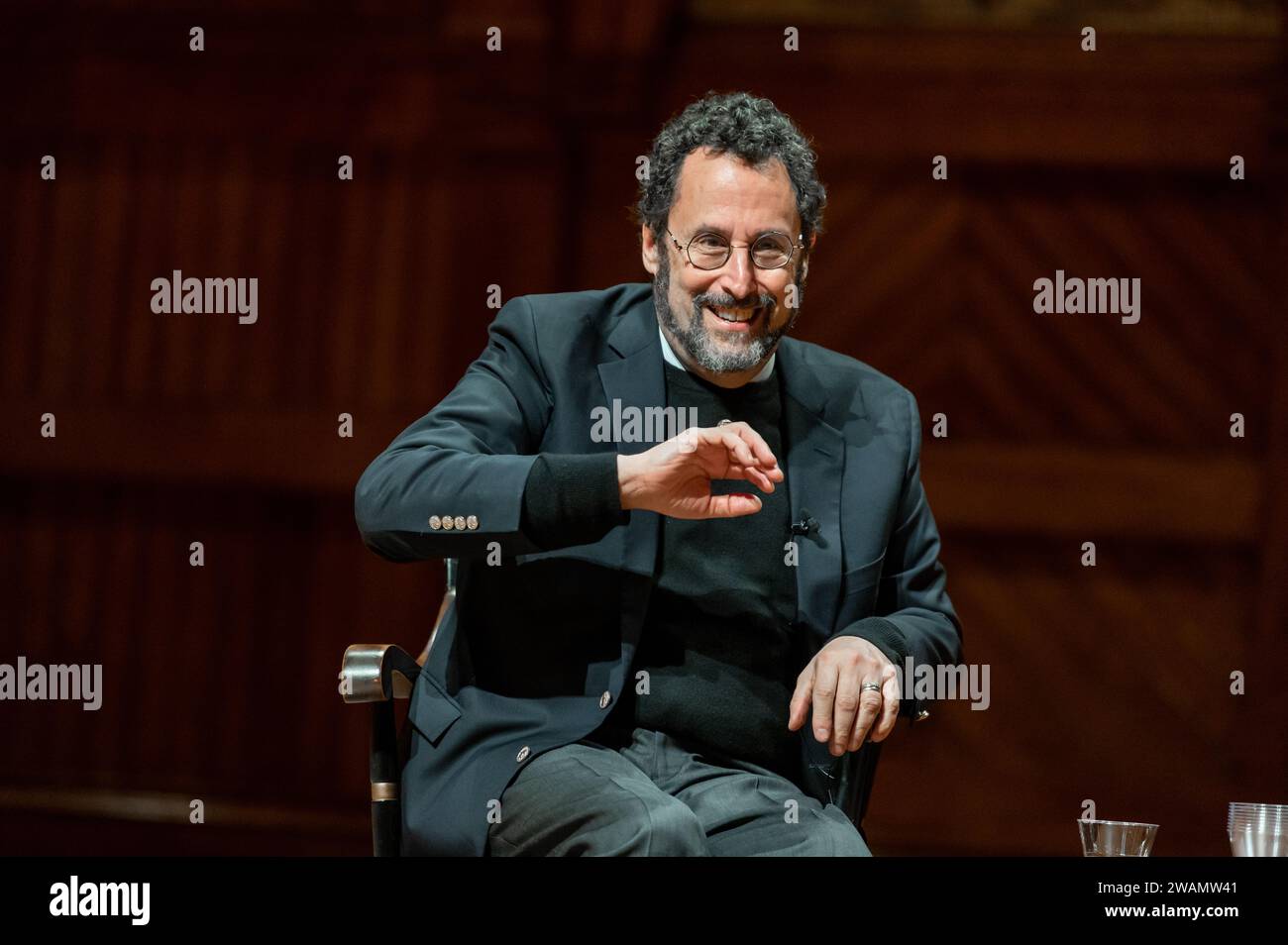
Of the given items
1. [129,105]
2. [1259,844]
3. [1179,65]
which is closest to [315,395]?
[129,105]

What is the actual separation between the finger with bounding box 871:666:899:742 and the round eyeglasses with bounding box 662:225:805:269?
0.74 meters

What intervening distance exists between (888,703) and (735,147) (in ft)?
3.27

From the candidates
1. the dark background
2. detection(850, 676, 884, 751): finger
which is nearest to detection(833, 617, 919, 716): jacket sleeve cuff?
detection(850, 676, 884, 751): finger

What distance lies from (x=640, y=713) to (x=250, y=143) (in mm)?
3169

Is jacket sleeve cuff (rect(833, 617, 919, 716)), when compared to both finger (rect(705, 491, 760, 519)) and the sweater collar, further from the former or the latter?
the sweater collar

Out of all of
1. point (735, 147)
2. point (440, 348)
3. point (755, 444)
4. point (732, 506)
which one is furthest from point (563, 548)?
point (440, 348)

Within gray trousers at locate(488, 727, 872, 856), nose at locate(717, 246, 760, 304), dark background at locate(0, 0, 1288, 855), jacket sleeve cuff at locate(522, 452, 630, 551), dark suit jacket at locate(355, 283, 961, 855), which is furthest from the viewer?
dark background at locate(0, 0, 1288, 855)

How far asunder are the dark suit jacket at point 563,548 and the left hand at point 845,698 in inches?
6.4

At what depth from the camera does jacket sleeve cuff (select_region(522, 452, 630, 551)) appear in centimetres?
210

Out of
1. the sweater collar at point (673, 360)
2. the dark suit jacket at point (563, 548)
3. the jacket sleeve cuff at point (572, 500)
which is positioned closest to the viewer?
the jacket sleeve cuff at point (572, 500)

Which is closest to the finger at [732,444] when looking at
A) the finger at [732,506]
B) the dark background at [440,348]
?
the finger at [732,506]

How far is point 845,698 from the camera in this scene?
82.8 inches

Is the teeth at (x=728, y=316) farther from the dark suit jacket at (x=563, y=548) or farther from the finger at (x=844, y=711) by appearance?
the finger at (x=844, y=711)

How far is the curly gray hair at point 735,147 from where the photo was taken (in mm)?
2477
